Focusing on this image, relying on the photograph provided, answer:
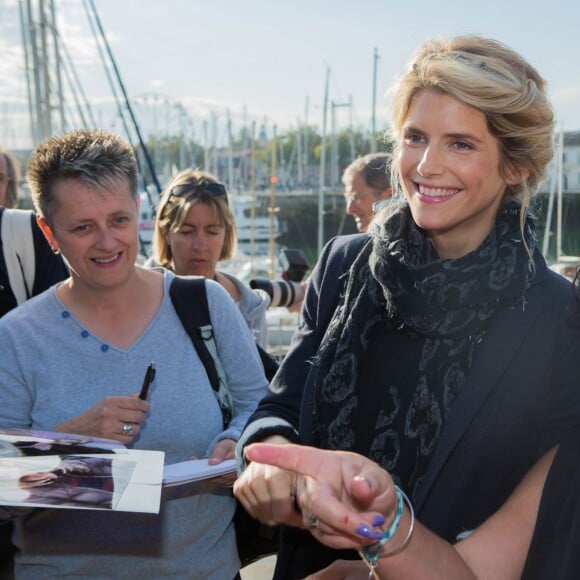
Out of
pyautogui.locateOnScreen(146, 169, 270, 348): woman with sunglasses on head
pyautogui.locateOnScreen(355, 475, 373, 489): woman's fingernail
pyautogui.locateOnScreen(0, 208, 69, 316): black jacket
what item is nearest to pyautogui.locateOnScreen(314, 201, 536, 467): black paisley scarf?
pyautogui.locateOnScreen(355, 475, 373, 489): woman's fingernail

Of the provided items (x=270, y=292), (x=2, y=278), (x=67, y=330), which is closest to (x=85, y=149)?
(x=67, y=330)

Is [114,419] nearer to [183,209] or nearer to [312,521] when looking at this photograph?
[312,521]

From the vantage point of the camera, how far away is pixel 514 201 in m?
1.85

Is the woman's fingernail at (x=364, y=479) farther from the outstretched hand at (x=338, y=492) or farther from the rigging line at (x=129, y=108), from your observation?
the rigging line at (x=129, y=108)

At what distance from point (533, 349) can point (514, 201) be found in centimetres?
42

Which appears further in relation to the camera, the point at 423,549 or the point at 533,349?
the point at 533,349

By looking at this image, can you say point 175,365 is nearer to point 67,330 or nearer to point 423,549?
point 67,330

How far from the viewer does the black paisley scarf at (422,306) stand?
171cm

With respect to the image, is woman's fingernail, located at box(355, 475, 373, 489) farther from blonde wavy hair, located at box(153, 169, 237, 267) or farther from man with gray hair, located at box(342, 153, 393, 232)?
man with gray hair, located at box(342, 153, 393, 232)

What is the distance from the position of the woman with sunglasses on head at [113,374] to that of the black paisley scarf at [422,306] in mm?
412

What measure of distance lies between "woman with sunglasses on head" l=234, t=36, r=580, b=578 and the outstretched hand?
26 cm

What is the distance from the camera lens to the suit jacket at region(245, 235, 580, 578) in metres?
1.56

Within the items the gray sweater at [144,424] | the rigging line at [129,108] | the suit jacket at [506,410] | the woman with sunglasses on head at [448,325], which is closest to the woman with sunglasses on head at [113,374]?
the gray sweater at [144,424]

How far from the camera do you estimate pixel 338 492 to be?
1.25m
